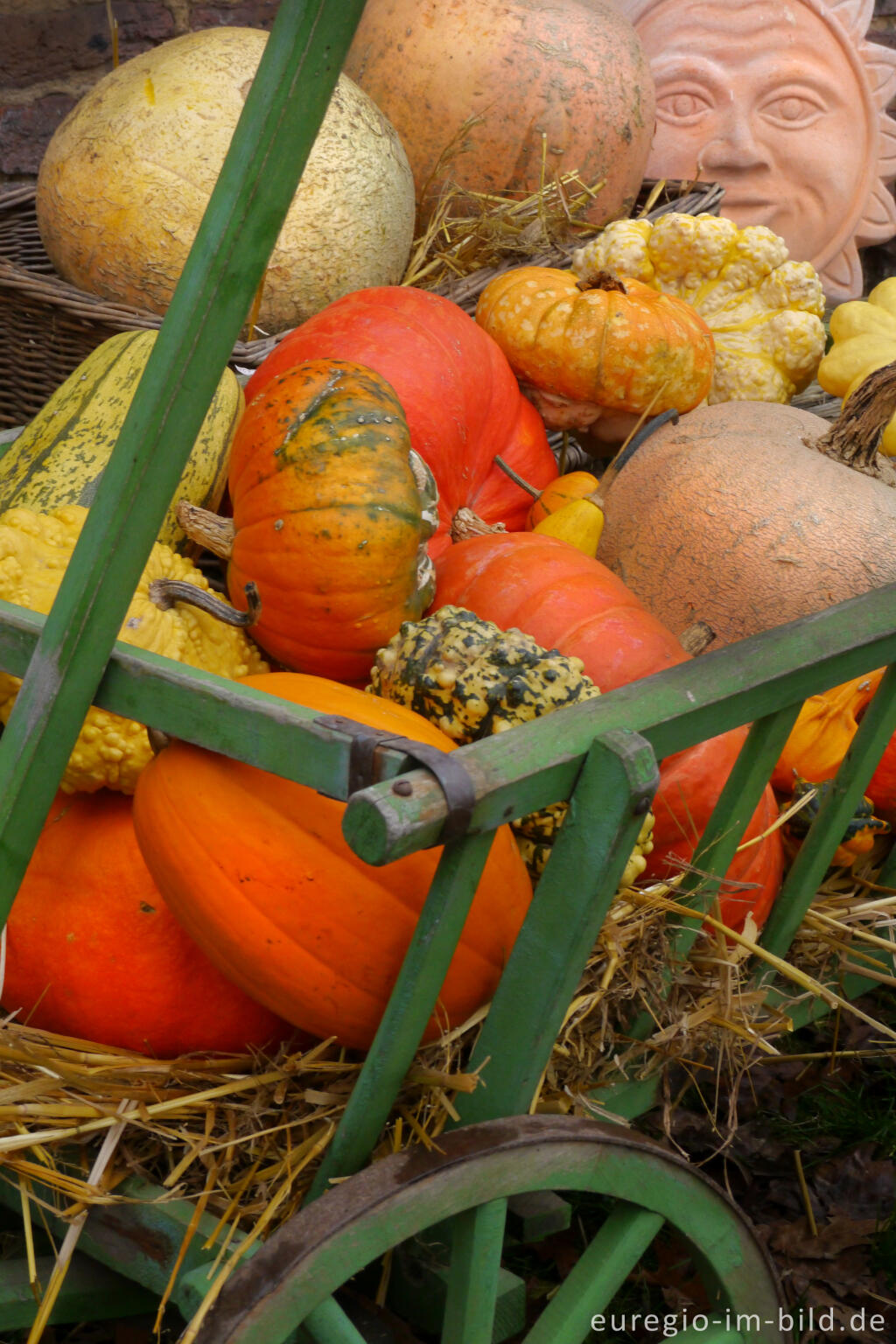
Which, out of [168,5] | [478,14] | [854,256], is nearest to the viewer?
[478,14]

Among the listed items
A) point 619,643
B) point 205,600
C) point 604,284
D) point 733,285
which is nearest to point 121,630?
point 205,600

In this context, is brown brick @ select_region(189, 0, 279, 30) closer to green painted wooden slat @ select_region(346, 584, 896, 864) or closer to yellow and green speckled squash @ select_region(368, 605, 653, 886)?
yellow and green speckled squash @ select_region(368, 605, 653, 886)

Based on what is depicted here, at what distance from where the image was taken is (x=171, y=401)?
2.50 feet

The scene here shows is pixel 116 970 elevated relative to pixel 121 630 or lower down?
lower down

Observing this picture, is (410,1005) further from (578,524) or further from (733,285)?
(733,285)

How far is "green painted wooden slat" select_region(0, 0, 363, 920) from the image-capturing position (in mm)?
712

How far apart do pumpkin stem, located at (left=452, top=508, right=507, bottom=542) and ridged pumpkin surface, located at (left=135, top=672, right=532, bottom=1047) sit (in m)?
0.83

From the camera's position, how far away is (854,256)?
11.5 ft

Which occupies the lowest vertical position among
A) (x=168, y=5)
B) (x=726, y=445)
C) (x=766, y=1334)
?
(x=766, y=1334)

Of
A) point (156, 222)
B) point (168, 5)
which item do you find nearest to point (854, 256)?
point (168, 5)

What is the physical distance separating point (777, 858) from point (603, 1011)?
417 mm

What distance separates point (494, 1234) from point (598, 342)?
5.00 ft

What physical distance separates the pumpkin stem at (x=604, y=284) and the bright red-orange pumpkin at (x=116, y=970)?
54.6 inches

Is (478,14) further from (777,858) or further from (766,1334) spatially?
(766,1334)
